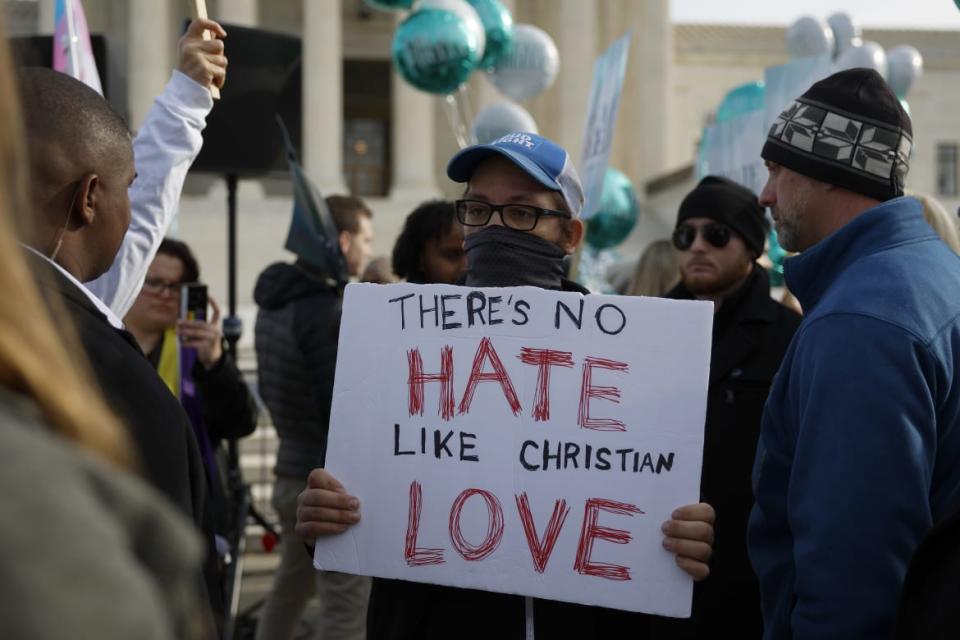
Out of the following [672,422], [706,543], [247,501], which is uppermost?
[672,422]

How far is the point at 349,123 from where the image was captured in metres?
37.2

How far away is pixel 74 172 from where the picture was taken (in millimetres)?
2027

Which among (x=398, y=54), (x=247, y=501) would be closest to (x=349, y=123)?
(x=398, y=54)

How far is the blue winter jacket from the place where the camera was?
2111 mm

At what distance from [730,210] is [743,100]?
224 inches

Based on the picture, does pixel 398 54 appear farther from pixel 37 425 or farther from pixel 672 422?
→ pixel 37 425

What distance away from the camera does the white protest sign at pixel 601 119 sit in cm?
641

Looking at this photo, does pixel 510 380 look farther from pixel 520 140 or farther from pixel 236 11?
pixel 236 11

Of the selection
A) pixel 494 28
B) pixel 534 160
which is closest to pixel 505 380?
pixel 534 160

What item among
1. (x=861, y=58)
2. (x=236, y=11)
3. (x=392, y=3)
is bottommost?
(x=861, y=58)

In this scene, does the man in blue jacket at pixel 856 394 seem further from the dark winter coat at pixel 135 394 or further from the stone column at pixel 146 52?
the stone column at pixel 146 52

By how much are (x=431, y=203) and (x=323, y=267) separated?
41.6 inches

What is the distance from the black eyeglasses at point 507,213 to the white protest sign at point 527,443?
0.26 metres

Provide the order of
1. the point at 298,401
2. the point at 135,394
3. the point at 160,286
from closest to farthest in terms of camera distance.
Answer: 1. the point at 135,394
2. the point at 160,286
3. the point at 298,401
